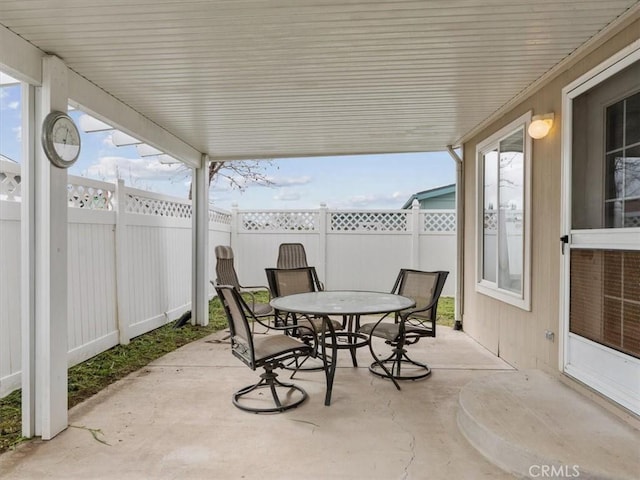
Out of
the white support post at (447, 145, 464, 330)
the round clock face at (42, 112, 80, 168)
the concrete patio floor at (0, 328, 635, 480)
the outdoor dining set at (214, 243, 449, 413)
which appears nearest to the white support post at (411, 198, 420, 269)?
the white support post at (447, 145, 464, 330)

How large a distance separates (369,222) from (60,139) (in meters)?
6.32

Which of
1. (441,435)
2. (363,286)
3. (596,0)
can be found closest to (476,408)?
(441,435)

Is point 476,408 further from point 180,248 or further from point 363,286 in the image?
point 363,286

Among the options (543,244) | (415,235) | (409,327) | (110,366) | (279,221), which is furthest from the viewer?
(279,221)

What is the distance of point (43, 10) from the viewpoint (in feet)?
7.04

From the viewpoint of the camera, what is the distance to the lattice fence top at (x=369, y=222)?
8234 millimetres

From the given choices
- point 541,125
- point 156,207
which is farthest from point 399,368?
point 156,207

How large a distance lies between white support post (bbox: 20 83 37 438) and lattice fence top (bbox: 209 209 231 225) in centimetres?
482

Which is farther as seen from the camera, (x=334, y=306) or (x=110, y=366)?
(x=110, y=366)

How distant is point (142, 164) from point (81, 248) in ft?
30.8

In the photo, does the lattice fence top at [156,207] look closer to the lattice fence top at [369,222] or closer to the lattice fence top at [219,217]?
the lattice fence top at [219,217]

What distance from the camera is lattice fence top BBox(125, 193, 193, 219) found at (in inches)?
195

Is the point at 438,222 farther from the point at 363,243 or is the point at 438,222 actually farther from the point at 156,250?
the point at 156,250

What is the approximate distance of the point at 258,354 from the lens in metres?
2.78
